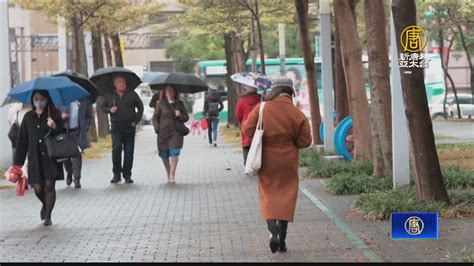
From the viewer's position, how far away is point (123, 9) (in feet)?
96.9

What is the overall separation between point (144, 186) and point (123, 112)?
52.3 inches

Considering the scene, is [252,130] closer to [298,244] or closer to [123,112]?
[298,244]

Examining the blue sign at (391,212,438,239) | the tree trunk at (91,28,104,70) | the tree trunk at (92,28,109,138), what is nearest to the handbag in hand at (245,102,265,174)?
the blue sign at (391,212,438,239)

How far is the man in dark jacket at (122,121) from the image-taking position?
47.9 feet

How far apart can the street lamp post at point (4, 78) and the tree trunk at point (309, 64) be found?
19.4 feet

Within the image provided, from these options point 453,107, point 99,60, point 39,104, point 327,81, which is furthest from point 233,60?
point 39,104

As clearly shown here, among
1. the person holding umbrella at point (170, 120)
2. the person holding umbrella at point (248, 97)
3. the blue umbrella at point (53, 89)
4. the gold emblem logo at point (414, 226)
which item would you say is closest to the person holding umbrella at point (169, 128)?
the person holding umbrella at point (170, 120)

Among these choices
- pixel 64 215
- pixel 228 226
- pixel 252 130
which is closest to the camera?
pixel 252 130

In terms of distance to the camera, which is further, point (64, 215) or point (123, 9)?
point (123, 9)

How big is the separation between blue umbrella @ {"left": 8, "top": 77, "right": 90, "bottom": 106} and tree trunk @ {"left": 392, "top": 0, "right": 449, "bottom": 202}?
4175mm

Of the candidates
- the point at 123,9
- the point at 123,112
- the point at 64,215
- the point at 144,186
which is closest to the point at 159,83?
the point at 123,112

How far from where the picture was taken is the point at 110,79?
49.9 ft

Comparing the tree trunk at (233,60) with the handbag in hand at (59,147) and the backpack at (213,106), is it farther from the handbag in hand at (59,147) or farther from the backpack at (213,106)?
the handbag in hand at (59,147)

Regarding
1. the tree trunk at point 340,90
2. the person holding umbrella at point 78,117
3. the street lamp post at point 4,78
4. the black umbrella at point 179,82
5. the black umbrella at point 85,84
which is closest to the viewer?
the black umbrella at point 85,84
